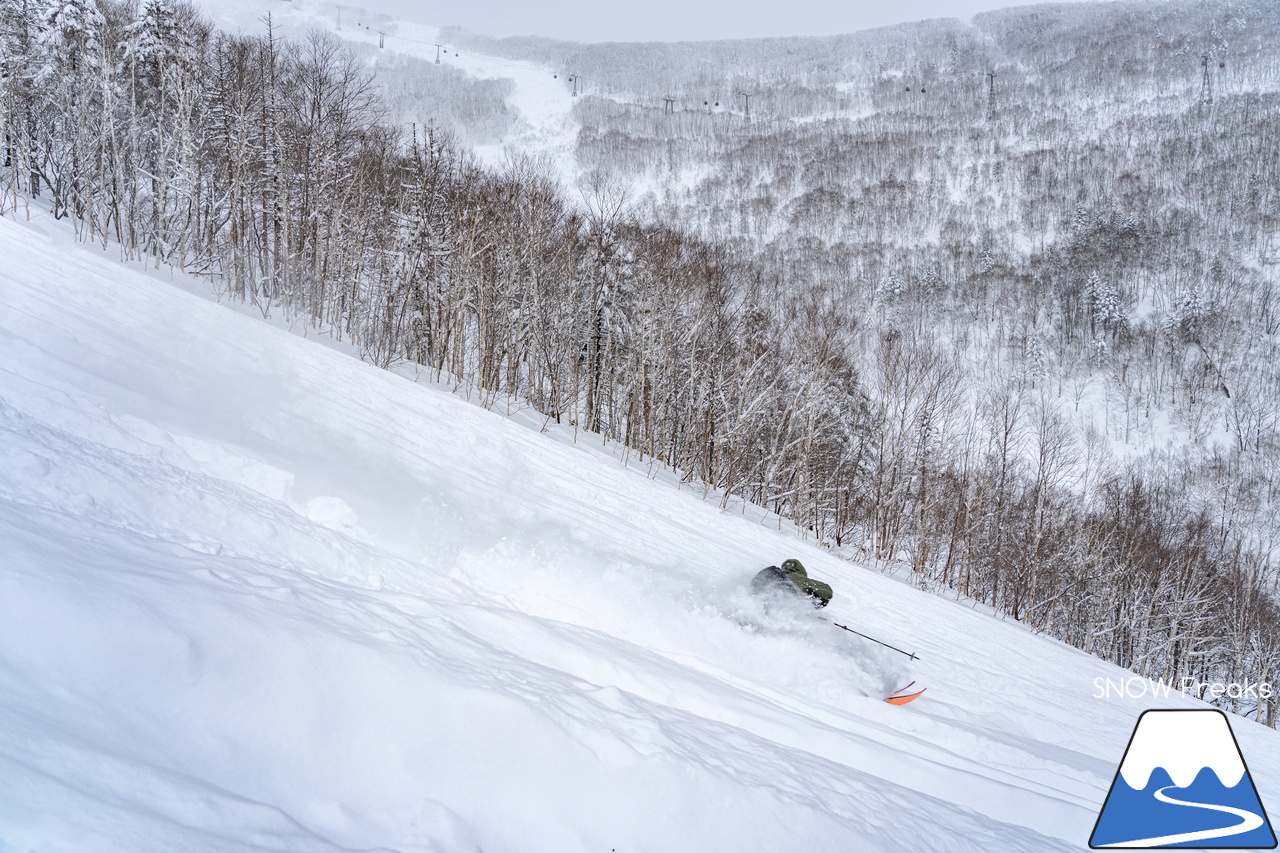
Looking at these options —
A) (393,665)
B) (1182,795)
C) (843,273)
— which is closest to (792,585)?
(1182,795)

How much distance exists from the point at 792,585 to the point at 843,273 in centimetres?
9939

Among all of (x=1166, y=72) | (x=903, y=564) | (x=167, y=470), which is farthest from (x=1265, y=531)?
(x=1166, y=72)

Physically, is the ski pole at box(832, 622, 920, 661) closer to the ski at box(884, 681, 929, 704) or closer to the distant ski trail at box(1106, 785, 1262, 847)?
the ski at box(884, 681, 929, 704)

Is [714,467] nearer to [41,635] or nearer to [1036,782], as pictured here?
[1036,782]

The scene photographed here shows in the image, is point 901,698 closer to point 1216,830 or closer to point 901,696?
point 901,696

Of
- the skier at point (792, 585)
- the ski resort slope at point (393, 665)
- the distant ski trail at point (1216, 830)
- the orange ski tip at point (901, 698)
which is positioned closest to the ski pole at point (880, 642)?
the ski resort slope at point (393, 665)

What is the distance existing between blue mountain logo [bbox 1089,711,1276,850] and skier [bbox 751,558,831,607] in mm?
4658

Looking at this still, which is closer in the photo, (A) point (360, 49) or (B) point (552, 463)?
(B) point (552, 463)

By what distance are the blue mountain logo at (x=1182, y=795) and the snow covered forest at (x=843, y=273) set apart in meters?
12.9

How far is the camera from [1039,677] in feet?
33.5

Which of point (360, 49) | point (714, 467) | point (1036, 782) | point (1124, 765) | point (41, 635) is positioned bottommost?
point (714, 467)

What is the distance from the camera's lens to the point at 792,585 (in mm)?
8305

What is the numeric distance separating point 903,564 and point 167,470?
73.2 feet

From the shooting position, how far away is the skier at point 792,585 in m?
8.30
